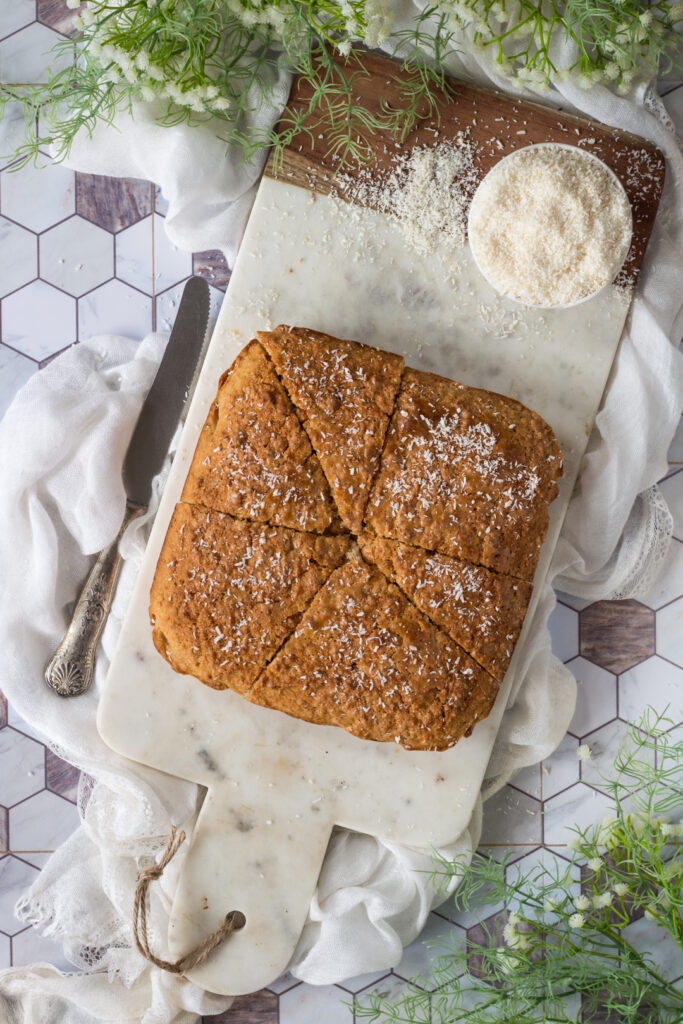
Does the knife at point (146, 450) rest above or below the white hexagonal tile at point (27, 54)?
below

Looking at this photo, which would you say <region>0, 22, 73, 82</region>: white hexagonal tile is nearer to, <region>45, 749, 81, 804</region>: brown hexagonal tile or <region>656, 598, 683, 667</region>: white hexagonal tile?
<region>45, 749, 81, 804</region>: brown hexagonal tile

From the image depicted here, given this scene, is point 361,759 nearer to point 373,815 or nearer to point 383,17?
point 373,815

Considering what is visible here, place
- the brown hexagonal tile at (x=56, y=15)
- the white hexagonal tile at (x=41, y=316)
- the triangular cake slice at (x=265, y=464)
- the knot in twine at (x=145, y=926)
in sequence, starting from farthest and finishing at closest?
the white hexagonal tile at (x=41, y=316)
the brown hexagonal tile at (x=56, y=15)
the knot in twine at (x=145, y=926)
the triangular cake slice at (x=265, y=464)

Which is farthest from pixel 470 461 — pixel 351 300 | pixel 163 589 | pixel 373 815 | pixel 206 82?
pixel 206 82

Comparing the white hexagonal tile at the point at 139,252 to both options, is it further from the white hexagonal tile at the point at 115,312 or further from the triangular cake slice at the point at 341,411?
the triangular cake slice at the point at 341,411

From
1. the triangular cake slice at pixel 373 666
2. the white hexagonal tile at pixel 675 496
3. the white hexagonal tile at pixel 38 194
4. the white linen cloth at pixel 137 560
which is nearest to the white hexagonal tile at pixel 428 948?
the white linen cloth at pixel 137 560

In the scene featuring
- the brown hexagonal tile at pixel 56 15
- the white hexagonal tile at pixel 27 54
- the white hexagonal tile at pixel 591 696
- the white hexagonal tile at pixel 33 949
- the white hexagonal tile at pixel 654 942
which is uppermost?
the brown hexagonal tile at pixel 56 15

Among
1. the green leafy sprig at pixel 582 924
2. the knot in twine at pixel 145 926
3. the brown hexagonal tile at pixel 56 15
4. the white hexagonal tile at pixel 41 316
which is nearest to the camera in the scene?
the knot in twine at pixel 145 926
